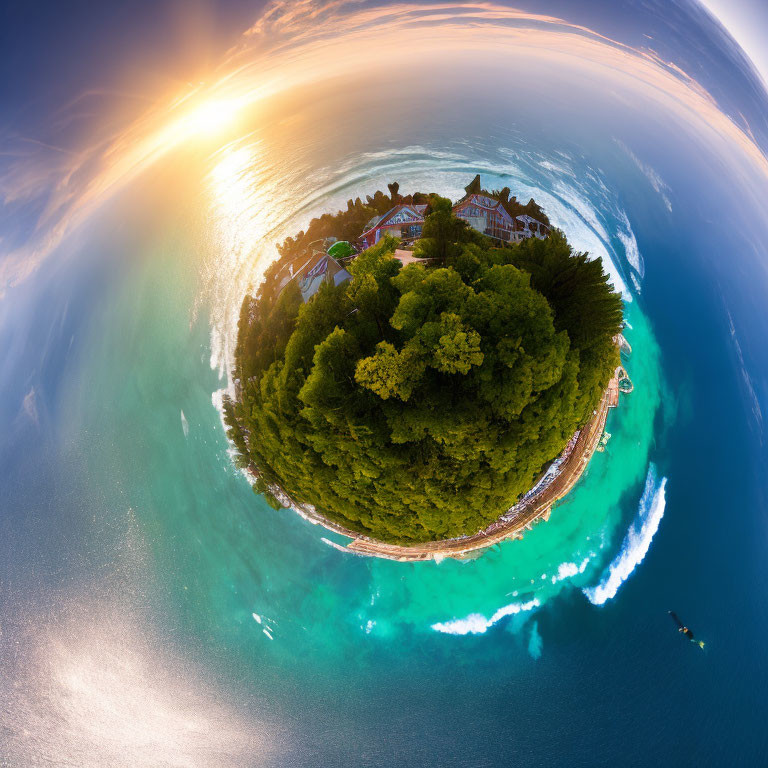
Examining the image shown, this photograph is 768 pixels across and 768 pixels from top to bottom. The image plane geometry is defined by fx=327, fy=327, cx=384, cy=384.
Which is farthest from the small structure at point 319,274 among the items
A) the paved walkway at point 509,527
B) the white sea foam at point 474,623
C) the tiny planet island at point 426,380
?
the white sea foam at point 474,623

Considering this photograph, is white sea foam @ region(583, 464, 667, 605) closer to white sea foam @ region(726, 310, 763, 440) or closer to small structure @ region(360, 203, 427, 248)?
white sea foam @ region(726, 310, 763, 440)

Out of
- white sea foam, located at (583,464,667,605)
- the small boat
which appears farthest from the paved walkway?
the small boat

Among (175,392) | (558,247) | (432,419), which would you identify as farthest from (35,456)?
(558,247)

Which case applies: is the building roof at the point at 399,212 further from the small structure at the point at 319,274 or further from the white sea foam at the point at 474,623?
the white sea foam at the point at 474,623

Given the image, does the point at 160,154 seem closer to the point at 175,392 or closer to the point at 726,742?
the point at 175,392

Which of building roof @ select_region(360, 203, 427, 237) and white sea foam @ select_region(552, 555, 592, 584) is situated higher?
building roof @ select_region(360, 203, 427, 237)

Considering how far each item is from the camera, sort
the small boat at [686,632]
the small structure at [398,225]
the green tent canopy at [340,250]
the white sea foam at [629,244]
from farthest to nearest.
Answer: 1. the white sea foam at [629,244]
2. the small structure at [398,225]
3. the green tent canopy at [340,250]
4. the small boat at [686,632]
